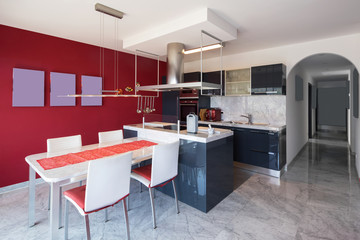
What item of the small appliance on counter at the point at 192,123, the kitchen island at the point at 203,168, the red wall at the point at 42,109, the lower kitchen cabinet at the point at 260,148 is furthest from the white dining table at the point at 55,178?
the lower kitchen cabinet at the point at 260,148

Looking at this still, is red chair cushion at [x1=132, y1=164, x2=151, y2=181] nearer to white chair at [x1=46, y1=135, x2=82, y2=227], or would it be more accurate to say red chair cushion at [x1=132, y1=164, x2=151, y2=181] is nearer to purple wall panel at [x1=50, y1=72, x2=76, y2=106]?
white chair at [x1=46, y1=135, x2=82, y2=227]

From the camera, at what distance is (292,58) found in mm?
4055

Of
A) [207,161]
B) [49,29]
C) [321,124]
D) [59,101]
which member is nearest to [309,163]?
[207,161]

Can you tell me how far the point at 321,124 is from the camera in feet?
35.2

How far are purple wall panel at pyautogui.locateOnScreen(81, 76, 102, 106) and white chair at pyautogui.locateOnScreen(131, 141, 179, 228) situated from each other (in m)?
2.10

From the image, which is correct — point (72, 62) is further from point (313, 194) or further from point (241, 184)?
point (313, 194)

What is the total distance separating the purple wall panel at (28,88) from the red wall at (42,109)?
0.08 meters

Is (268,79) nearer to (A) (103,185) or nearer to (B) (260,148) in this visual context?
(B) (260,148)

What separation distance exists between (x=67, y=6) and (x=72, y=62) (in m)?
1.50

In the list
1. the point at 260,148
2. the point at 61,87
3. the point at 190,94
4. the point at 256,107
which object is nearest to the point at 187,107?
the point at 190,94

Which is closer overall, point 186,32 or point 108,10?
point 108,10

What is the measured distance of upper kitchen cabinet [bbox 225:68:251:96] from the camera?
4402 mm

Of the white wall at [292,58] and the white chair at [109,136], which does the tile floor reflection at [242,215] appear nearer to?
the white chair at [109,136]

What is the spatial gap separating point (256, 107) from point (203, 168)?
2566 millimetres
